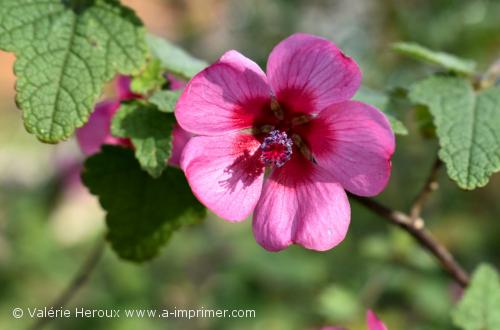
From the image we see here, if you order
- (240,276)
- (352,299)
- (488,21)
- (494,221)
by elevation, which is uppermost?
(488,21)

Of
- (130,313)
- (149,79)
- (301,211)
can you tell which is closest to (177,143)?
(149,79)

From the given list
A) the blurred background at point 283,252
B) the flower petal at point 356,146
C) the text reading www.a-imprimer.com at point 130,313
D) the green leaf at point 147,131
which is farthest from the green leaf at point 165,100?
the text reading www.a-imprimer.com at point 130,313

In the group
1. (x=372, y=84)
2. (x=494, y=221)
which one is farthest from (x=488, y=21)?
(x=494, y=221)

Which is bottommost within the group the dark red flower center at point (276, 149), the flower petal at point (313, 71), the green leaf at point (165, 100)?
the dark red flower center at point (276, 149)

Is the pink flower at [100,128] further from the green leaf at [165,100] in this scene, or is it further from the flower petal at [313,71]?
the flower petal at [313,71]

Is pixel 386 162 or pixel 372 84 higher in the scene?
pixel 386 162

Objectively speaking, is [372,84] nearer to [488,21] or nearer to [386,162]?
[488,21]
